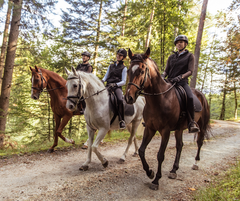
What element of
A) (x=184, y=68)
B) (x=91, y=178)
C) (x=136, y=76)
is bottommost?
(x=91, y=178)

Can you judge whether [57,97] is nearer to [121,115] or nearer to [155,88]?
[121,115]

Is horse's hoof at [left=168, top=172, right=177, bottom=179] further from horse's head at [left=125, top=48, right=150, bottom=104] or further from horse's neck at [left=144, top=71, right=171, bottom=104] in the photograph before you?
horse's head at [left=125, top=48, right=150, bottom=104]

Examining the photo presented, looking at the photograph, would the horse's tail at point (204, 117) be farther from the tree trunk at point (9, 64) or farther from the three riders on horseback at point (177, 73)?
the tree trunk at point (9, 64)

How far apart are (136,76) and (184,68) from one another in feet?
6.33

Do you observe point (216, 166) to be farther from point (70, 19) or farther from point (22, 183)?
point (70, 19)

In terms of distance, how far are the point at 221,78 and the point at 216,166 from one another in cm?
2470

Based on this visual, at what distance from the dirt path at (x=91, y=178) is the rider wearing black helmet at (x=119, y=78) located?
147cm

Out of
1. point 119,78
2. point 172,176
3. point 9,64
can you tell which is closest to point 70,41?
point 9,64

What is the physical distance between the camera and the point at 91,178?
3.80 meters

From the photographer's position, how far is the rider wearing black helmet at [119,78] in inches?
194

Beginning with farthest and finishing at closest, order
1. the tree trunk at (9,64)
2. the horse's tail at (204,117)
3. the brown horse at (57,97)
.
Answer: the tree trunk at (9,64) < the brown horse at (57,97) < the horse's tail at (204,117)

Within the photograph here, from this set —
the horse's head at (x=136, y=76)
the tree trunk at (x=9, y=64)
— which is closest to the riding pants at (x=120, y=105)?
the horse's head at (x=136, y=76)

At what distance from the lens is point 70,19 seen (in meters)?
12.0

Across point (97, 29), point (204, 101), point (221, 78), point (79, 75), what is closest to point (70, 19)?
point (97, 29)
